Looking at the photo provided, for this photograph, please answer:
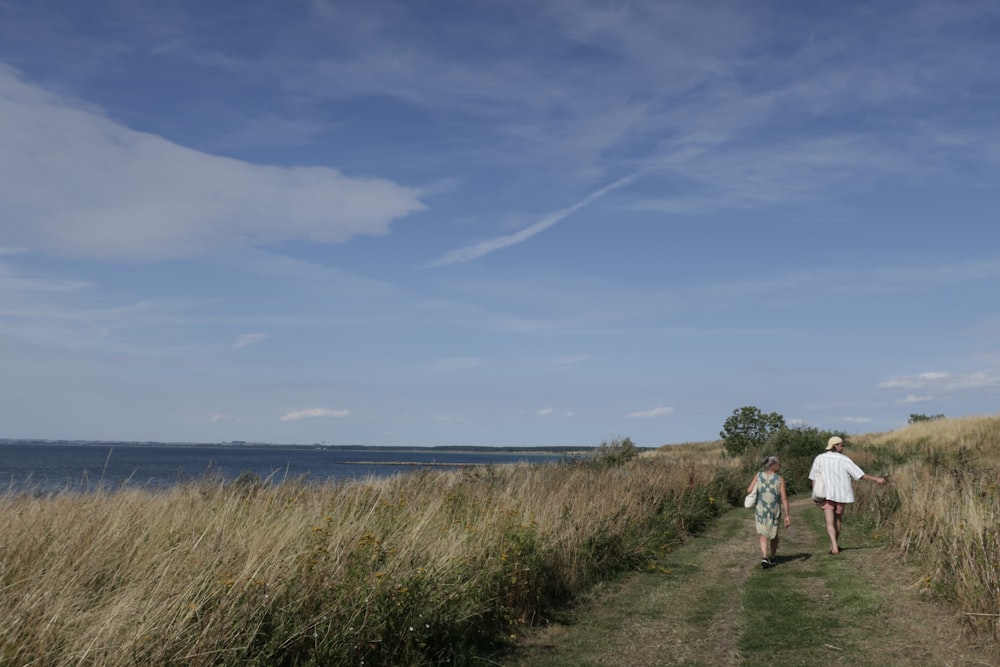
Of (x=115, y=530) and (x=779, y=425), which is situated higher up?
(x=779, y=425)

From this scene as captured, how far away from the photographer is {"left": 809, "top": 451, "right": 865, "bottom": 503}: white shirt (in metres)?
13.3

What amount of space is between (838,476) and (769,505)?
1.95 metres

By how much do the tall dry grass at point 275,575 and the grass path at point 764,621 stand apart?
0.76 metres

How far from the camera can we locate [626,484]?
16.3m

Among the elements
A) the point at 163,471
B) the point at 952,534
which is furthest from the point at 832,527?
the point at 163,471

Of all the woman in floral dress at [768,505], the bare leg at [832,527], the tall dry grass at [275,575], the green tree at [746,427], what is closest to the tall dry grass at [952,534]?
the bare leg at [832,527]

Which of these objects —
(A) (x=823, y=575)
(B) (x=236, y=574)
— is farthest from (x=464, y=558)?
(A) (x=823, y=575)

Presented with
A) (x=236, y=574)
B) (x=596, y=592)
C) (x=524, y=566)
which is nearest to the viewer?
(x=236, y=574)

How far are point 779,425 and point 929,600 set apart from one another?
34250 millimetres

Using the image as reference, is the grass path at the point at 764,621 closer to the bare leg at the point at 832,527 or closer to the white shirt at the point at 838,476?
the bare leg at the point at 832,527

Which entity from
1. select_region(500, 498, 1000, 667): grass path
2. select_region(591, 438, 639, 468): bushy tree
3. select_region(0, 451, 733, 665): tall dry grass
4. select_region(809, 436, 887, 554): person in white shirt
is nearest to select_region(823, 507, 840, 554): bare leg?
select_region(809, 436, 887, 554): person in white shirt

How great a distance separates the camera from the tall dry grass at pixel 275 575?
514cm

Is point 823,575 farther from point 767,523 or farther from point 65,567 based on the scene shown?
point 65,567

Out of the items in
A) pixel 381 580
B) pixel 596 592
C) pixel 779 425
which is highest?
pixel 779 425
